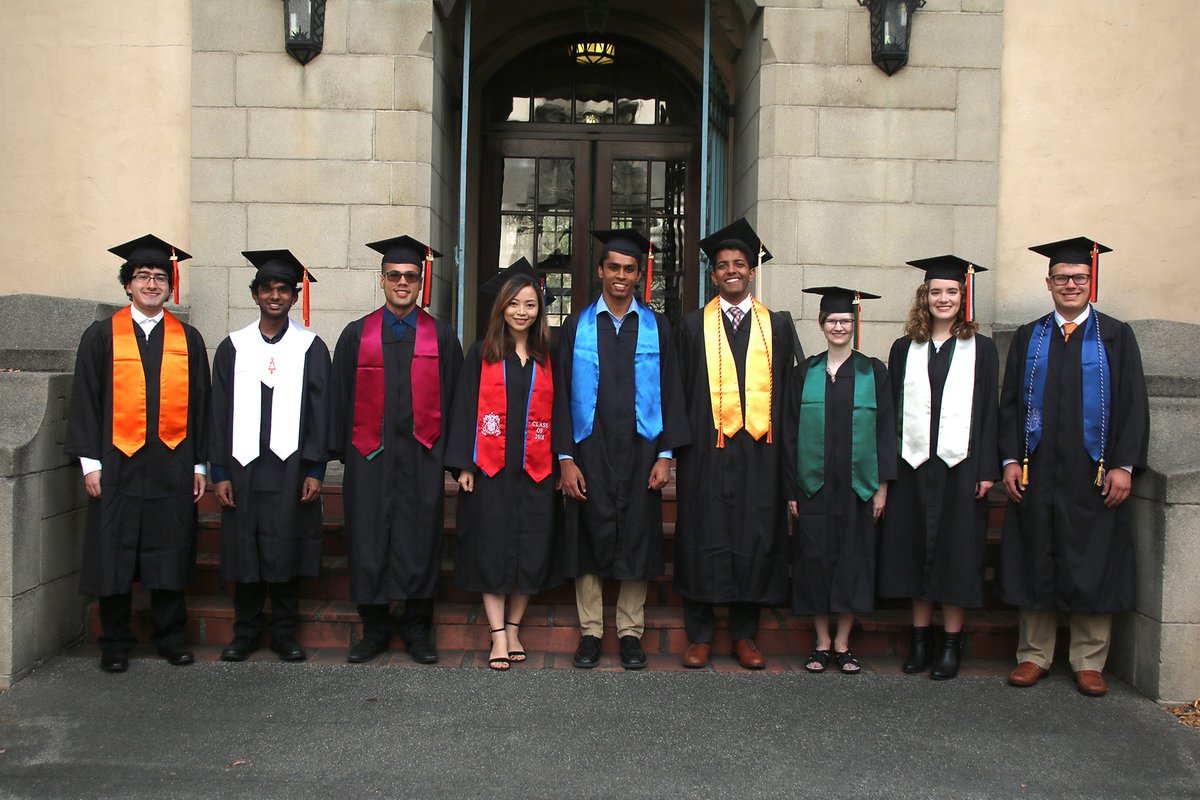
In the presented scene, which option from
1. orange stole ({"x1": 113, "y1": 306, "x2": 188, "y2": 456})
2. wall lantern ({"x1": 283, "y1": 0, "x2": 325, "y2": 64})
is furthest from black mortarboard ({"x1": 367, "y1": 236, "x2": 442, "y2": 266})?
wall lantern ({"x1": 283, "y1": 0, "x2": 325, "y2": 64})

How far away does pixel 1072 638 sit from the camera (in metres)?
4.29

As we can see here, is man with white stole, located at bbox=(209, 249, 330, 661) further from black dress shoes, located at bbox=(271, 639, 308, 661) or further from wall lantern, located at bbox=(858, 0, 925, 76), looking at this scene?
wall lantern, located at bbox=(858, 0, 925, 76)

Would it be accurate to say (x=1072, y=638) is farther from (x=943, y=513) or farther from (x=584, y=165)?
(x=584, y=165)

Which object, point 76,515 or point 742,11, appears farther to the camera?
point 742,11

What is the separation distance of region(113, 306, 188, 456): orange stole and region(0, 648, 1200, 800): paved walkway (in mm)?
1033

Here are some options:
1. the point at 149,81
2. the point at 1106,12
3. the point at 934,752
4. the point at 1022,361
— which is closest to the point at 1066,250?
the point at 1022,361

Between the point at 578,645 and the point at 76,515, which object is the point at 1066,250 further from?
the point at 76,515

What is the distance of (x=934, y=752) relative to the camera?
351 cm

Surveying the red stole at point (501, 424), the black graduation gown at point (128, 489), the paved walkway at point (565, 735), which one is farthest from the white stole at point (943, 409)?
A: the black graduation gown at point (128, 489)

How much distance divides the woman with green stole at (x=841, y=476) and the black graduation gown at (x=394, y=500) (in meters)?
1.66

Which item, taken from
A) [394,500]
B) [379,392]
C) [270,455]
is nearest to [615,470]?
[394,500]

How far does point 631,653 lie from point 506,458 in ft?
3.45

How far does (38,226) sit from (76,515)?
7.83ft

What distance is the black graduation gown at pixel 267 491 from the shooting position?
430 cm
